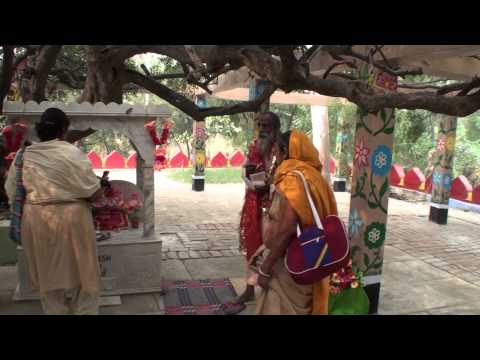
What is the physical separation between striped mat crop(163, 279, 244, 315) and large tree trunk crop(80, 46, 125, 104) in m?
2.29

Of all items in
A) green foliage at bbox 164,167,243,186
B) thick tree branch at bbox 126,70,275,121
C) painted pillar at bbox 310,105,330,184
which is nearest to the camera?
thick tree branch at bbox 126,70,275,121

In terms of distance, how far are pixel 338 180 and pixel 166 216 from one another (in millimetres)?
6321

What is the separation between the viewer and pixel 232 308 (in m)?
4.41

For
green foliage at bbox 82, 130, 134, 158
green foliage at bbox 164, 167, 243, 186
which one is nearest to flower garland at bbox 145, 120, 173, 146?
green foliage at bbox 164, 167, 243, 186

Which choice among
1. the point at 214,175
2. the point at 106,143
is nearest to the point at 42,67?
the point at 214,175

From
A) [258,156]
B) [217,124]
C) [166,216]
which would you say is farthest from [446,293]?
[217,124]

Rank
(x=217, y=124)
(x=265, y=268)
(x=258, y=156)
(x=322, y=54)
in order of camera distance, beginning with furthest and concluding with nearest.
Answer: (x=217, y=124), (x=322, y=54), (x=258, y=156), (x=265, y=268)

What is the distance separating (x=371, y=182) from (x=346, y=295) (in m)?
1.22

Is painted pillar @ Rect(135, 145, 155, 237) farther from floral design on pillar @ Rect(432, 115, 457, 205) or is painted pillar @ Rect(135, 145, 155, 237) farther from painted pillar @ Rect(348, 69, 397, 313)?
floral design on pillar @ Rect(432, 115, 457, 205)

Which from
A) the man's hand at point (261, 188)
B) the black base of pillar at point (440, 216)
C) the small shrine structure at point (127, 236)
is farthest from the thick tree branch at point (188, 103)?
the black base of pillar at point (440, 216)

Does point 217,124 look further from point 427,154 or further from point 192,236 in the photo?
point 192,236

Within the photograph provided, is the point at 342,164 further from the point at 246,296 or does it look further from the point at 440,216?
the point at 246,296

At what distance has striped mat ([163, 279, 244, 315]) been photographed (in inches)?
173

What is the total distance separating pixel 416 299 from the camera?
5.05m
